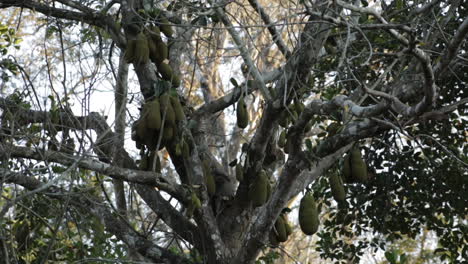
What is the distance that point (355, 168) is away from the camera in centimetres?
351

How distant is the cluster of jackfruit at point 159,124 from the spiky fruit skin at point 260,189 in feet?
1.40

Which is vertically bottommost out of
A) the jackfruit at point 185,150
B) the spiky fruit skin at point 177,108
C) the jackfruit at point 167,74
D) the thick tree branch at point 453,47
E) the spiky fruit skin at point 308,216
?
the spiky fruit skin at point 308,216

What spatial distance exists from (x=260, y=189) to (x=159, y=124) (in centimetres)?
68

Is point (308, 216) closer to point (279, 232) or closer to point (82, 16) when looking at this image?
point (279, 232)

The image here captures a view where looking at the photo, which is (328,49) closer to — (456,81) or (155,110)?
(456,81)

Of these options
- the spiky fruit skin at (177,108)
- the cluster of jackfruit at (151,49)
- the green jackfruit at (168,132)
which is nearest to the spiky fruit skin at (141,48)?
the cluster of jackfruit at (151,49)

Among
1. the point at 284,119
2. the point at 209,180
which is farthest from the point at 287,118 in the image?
the point at 209,180

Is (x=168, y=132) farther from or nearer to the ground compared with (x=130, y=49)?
nearer to the ground

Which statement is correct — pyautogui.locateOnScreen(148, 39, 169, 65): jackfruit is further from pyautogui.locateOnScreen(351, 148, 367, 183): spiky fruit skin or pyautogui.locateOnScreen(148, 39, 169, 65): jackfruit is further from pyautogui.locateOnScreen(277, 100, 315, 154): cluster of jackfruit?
pyautogui.locateOnScreen(351, 148, 367, 183): spiky fruit skin

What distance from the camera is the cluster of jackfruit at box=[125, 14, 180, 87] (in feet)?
13.2

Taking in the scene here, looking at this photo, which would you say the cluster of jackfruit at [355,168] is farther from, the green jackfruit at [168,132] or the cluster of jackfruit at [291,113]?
the green jackfruit at [168,132]

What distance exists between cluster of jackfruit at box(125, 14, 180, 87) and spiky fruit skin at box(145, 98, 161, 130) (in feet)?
0.84

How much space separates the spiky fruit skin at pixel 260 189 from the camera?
4.11 metres

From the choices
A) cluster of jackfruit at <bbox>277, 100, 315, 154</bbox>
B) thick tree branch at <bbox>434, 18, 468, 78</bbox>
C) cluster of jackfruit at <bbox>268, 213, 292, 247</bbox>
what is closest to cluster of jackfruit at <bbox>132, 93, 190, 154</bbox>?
cluster of jackfruit at <bbox>277, 100, 315, 154</bbox>
